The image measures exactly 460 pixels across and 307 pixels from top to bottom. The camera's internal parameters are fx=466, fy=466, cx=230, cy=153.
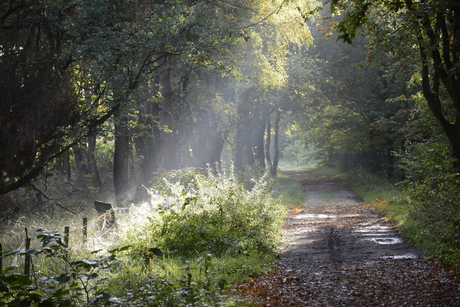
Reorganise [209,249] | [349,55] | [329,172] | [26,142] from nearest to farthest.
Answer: [209,249] → [26,142] → [349,55] → [329,172]

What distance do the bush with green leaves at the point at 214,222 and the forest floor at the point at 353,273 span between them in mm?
894

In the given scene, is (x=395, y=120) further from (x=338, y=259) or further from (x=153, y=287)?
(x=153, y=287)

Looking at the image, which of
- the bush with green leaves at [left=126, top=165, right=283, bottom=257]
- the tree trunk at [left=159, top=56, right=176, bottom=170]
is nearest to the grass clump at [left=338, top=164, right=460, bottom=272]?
the bush with green leaves at [left=126, top=165, right=283, bottom=257]

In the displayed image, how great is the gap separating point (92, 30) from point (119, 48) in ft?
3.16

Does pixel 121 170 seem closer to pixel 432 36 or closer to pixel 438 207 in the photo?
pixel 438 207

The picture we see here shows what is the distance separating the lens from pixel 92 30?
42.4 ft

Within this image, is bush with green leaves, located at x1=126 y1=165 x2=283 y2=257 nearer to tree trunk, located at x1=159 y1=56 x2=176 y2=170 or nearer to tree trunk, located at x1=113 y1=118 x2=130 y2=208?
tree trunk, located at x1=113 y1=118 x2=130 y2=208

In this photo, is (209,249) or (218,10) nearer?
Answer: (209,249)

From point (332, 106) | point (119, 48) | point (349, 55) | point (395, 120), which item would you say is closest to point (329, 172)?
point (332, 106)

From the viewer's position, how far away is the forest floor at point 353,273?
22.9ft

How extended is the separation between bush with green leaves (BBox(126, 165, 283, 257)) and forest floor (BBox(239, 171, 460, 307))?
35.2 inches

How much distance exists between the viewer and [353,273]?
8648 mm

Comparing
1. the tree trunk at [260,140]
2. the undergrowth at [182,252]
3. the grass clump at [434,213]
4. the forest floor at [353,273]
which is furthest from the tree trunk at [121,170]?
the tree trunk at [260,140]

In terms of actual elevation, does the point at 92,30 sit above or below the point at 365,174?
above
